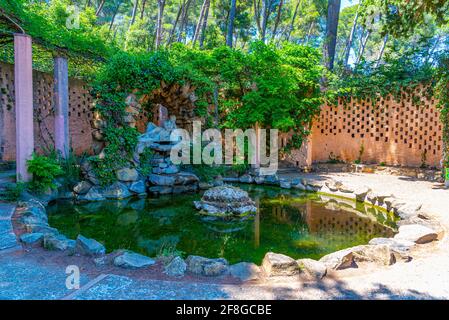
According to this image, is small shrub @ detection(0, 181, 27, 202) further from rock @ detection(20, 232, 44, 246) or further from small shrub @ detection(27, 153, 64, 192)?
rock @ detection(20, 232, 44, 246)

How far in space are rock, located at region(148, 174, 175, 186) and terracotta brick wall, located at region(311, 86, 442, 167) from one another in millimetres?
5555

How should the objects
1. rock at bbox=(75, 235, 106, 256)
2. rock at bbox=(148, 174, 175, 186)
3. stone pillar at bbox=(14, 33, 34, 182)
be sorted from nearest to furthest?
rock at bbox=(75, 235, 106, 256) < stone pillar at bbox=(14, 33, 34, 182) < rock at bbox=(148, 174, 175, 186)

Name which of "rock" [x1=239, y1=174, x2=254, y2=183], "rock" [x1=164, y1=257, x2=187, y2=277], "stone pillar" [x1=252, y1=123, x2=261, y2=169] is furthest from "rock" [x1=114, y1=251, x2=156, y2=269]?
"stone pillar" [x1=252, y1=123, x2=261, y2=169]

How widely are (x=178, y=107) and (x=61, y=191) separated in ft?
13.2

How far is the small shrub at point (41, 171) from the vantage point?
579cm

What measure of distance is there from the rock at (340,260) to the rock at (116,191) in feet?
→ 16.4

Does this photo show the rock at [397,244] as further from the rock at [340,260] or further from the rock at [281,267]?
the rock at [281,267]

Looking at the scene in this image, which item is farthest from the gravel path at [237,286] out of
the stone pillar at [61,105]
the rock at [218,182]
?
the rock at [218,182]

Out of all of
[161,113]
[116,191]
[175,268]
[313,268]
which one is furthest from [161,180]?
[313,268]

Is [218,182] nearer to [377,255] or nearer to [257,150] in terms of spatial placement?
[257,150]

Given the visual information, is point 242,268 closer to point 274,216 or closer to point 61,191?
point 274,216

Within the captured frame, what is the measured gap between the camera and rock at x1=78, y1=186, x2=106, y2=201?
21.6 ft

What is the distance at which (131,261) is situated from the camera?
9.62 ft

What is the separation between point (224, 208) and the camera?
223 inches
